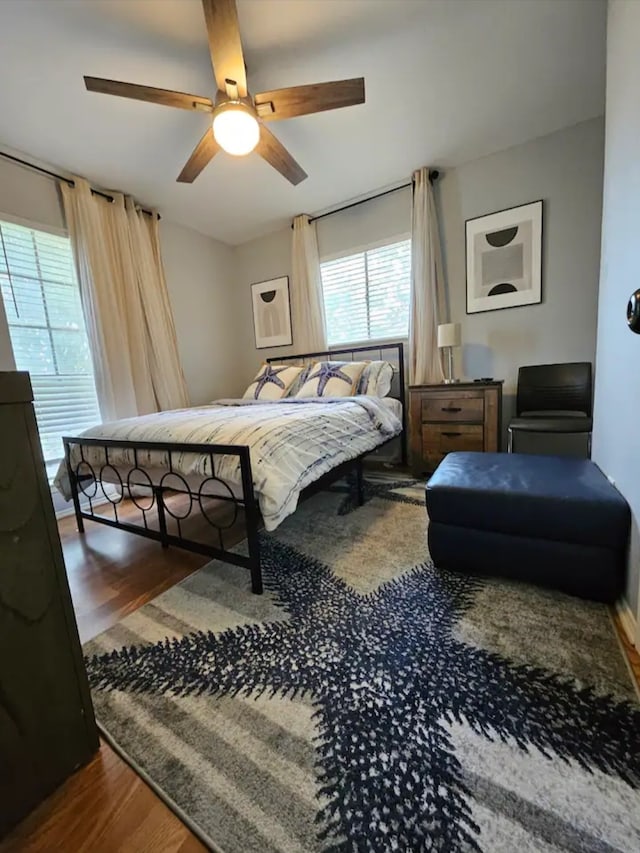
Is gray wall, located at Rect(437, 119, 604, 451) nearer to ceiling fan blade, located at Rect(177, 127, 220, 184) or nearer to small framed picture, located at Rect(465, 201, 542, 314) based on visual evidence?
small framed picture, located at Rect(465, 201, 542, 314)

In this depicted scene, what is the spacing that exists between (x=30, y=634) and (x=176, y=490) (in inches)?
41.3

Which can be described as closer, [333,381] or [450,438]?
[450,438]

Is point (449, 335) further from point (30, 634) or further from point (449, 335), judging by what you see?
point (30, 634)

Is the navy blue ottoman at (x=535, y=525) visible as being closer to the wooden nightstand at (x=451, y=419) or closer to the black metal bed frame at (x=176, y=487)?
the black metal bed frame at (x=176, y=487)

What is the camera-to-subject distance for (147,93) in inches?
67.1

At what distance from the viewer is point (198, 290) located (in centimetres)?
386

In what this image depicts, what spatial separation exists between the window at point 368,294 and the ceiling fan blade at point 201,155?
1.59 meters

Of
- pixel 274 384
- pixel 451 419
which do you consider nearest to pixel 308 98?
pixel 274 384

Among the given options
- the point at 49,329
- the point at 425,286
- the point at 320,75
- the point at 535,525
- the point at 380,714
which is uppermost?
the point at 320,75

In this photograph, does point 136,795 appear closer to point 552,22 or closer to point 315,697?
point 315,697

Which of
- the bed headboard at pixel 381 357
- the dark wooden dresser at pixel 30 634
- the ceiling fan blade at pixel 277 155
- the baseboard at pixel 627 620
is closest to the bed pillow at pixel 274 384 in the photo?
the bed headboard at pixel 381 357

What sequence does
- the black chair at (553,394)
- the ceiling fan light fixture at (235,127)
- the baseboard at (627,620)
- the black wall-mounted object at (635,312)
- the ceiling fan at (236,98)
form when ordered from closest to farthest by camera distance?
the black wall-mounted object at (635,312) < the baseboard at (627,620) < the ceiling fan at (236,98) < the ceiling fan light fixture at (235,127) < the black chair at (553,394)

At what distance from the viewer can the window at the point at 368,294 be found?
3252 millimetres

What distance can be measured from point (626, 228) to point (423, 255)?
1866 millimetres
